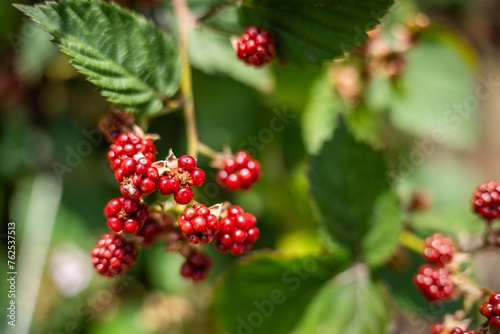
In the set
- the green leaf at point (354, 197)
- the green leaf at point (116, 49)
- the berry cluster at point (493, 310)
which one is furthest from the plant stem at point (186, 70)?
the berry cluster at point (493, 310)

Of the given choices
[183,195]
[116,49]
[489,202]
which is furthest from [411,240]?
[116,49]

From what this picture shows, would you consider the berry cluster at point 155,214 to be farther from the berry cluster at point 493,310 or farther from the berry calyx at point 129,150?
the berry cluster at point 493,310

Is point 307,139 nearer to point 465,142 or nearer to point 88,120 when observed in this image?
point 465,142

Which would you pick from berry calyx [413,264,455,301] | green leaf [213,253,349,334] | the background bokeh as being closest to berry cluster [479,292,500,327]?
berry calyx [413,264,455,301]

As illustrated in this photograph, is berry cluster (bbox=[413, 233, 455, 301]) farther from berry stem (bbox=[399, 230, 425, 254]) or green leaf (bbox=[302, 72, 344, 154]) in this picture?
green leaf (bbox=[302, 72, 344, 154])

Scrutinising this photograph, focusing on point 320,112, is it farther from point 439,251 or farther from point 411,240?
point 439,251
